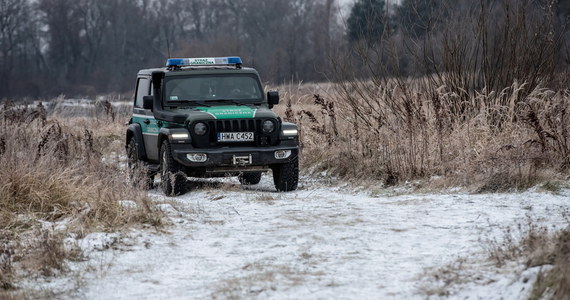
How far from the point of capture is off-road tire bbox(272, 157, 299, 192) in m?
11.2

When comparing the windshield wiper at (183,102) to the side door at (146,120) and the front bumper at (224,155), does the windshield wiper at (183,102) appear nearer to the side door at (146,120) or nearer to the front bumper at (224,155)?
the side door at (146,120)

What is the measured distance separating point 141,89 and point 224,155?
2.72m

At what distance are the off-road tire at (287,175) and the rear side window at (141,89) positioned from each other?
2403 mm

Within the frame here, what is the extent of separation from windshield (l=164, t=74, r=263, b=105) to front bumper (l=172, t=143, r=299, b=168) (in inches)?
44.2

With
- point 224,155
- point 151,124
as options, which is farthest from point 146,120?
point 224,155

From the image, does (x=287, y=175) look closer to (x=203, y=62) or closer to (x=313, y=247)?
(x=203, y=62)

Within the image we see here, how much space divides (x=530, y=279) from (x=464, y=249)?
1359mm

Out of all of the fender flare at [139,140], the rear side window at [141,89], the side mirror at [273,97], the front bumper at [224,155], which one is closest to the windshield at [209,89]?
the side mirror at [273,97]

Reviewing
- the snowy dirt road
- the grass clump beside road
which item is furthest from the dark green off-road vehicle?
the snowy dirt road

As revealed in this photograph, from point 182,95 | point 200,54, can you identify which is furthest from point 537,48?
point 200,54

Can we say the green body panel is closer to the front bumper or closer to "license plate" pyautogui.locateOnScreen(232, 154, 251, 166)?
the front bumper

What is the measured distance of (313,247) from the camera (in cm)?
712

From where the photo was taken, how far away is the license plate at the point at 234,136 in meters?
10.9

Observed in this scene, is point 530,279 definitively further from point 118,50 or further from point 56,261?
point 118,50
